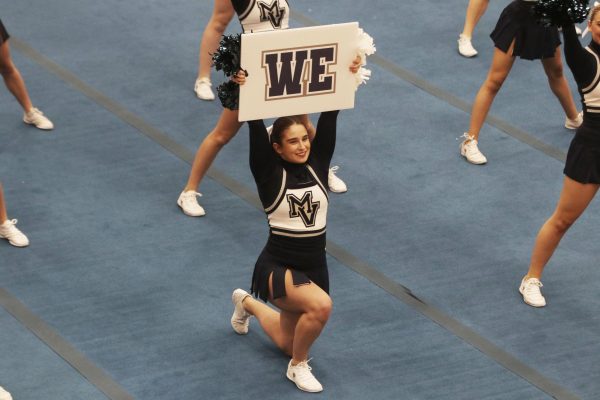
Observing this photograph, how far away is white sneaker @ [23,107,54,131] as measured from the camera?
7777mm

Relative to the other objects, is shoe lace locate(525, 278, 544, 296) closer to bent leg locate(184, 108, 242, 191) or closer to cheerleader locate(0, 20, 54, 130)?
bent leg locate(184, 108, 242, 191)

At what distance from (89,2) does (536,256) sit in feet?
14.9

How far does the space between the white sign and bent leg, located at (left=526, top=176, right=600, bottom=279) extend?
135 cm

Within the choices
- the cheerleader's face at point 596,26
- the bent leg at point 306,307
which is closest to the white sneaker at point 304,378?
the bent leg at point 306,307

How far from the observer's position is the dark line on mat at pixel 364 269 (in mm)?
5914

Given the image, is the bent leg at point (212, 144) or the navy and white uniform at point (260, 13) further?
the bent leg at point (212, 144)

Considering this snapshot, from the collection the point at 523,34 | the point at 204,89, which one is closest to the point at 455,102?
the point at 523,34

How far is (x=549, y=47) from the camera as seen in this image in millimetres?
7477

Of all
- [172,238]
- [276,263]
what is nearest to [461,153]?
[172,238]

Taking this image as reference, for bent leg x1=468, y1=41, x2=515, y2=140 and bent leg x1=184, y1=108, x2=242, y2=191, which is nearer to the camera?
bent leg x1=184, y1=108, x2=242, y2=191

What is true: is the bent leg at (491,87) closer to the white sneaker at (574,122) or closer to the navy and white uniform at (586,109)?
the white sneaker at (574,122)

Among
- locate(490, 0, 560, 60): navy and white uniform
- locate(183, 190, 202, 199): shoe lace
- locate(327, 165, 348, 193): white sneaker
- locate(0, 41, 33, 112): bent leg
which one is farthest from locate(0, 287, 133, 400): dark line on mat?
locate(490, 0, 560, 60): navy and white uniform

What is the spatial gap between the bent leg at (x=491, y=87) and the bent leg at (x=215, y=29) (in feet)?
5.41

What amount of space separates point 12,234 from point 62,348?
100 centimetres
